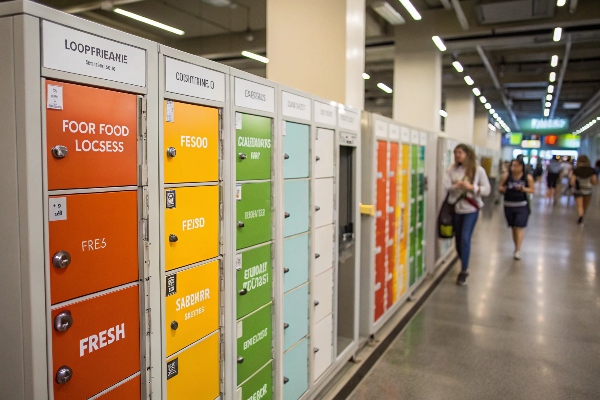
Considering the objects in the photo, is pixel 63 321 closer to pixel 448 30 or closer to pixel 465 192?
pixel 465 192

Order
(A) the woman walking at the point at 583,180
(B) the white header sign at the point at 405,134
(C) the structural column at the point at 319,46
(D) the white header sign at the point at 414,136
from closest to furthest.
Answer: (C) the structural column at the point at 319,46 → (B) the white header sign at the point at 405,134 → (D) the white header sign at the point at 414,136 → (A) the woman walking at the point at 583,180

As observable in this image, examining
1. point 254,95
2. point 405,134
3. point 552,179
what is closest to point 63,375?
point 254,95

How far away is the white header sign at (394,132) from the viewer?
4246mm

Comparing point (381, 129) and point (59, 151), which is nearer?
point (59, 151)

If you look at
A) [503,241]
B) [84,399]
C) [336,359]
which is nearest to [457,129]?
[503,241]

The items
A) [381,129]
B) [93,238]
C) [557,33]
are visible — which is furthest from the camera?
[557,33]

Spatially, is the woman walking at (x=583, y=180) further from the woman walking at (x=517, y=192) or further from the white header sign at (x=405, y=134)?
the white header sign at (x=405, y=134)

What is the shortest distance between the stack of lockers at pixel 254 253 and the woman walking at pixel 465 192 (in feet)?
12.4

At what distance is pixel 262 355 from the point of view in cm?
235

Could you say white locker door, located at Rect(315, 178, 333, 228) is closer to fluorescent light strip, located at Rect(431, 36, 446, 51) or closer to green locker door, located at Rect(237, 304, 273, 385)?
green locker door, located at Rect(237, 304, 273, 385)

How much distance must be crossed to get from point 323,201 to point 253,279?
3.05ft

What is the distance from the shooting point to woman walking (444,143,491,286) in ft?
18.3

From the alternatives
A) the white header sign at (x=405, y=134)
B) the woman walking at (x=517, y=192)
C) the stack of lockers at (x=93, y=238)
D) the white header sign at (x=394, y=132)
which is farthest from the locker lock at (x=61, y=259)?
the woman walking at (x=517, y=192)

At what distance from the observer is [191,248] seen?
1.82 metres
